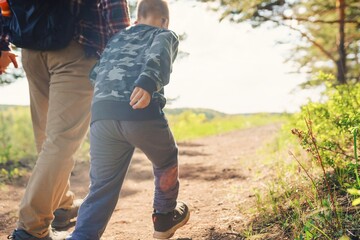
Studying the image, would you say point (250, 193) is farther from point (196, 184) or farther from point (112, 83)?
point (112, 83)

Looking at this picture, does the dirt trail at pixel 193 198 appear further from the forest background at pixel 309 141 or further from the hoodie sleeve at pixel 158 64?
the hoodie sleeve at pixel 158 64

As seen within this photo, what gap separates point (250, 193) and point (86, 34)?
211 centimetres

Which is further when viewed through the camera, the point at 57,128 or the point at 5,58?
the point at 5,58

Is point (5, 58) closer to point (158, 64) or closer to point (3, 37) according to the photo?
point (3, 37)

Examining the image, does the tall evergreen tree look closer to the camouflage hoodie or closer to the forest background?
the forest background

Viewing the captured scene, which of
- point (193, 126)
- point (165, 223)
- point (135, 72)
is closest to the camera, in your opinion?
point (135, 72)

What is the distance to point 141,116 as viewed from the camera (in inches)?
92.9

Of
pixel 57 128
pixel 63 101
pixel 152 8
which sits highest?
pixel 152 8

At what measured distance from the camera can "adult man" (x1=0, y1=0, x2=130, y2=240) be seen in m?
2.74

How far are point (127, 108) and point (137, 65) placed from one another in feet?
0.87

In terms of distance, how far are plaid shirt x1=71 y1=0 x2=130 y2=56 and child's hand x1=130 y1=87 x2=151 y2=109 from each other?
736mm

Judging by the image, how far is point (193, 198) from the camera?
4.32 metres

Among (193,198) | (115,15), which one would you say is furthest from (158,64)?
(193,198)

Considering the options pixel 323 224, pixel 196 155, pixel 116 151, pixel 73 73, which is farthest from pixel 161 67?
pixel 196 155
